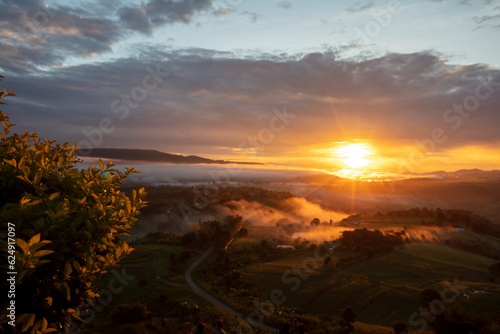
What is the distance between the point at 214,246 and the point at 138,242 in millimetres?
37540

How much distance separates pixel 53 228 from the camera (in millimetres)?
5832

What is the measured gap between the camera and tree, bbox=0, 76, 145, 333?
5301 mm

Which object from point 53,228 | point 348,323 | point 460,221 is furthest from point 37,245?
point 460,221

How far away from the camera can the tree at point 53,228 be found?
530 cm

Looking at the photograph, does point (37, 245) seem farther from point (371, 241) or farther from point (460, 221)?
point (460, 221)

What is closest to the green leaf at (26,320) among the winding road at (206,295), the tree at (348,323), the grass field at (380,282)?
the winding road at (206,295)

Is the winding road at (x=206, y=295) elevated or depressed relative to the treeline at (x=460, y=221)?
depressed

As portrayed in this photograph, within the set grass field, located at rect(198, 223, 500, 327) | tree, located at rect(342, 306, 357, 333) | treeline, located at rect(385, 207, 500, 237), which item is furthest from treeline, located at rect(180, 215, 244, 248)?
treeline, located at rect(385, 207, 500, 237)

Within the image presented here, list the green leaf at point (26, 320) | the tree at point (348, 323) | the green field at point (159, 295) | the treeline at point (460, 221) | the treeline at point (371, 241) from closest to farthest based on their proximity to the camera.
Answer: the green leaf at point (26, 320) → the tree at point (348, 323) → the green field at point (159, 295) → the treeline at point (371, 241) → the treeline at point (460, 221)

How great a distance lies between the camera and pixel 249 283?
73375 millimetres

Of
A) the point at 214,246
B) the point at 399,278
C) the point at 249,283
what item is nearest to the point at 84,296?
the point at 249,283

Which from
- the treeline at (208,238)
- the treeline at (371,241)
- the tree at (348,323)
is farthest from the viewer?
the treeline at (208,238)

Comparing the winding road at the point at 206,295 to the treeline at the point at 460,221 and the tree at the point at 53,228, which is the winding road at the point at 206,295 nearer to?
the tree at the point at 53,228

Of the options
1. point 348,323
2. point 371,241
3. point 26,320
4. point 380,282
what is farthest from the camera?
point 371,241
